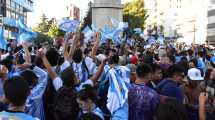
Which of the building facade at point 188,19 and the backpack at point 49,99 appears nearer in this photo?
the backpack at point 49,99

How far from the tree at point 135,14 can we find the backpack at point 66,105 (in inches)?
3120

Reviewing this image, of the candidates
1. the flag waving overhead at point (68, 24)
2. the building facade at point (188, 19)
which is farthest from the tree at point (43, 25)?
the flag waving overhead at point (68, 24)

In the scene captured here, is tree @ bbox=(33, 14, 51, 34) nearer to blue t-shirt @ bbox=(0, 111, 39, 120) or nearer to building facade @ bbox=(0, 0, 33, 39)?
building facade @ bbox=(0, 0, 33, 39)

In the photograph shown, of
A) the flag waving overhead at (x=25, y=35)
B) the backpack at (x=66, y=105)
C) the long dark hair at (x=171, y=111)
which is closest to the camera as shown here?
the long dark hair at (x=171, y=111)

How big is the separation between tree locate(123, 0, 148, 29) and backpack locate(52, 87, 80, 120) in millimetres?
79255

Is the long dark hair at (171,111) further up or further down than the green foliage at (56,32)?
further down

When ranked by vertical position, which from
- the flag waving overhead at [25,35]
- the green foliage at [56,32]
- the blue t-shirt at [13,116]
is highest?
the green foliage at [56,32]

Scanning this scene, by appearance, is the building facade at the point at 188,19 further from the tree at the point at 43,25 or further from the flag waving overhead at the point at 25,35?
the flag waving overhead at the point at 25,35

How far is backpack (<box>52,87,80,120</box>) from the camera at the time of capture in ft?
20.3

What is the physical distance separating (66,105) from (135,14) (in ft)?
315

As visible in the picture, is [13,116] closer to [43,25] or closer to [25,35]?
[25,35]

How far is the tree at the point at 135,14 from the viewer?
89.4 metres

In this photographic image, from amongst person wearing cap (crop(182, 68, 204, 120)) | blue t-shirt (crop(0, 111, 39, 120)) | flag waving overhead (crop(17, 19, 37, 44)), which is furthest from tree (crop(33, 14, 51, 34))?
blue t-shirt (crop(0, 111, 39, 120))

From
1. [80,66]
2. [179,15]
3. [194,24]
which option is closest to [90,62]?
[80,66]
